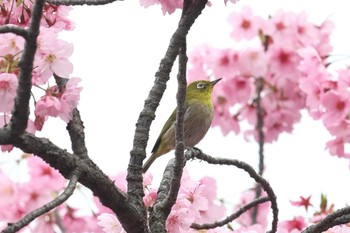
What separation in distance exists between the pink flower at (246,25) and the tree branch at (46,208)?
440 cm

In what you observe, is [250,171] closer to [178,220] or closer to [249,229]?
[178,220]

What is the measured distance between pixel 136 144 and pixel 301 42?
156 inches

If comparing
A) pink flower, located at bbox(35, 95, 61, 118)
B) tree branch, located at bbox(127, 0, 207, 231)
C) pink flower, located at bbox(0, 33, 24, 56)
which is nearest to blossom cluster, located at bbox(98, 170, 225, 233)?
tree branch, located at bbox(127, 0, 207, 231)

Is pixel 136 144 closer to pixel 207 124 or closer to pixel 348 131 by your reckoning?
pixel 348 131

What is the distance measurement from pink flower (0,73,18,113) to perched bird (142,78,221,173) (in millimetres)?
3058

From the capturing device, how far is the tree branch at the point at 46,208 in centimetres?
199

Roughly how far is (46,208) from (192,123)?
3.59m

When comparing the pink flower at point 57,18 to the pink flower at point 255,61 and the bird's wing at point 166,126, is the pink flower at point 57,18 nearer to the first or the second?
the bird's wing at point 166,126

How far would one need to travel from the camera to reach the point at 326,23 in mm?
6633

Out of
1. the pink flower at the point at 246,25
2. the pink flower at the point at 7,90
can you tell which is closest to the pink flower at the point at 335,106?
the pink flower at the point at 246,25

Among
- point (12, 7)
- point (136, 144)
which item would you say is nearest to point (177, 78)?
point (136, 144)

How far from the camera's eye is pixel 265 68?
6445 mm

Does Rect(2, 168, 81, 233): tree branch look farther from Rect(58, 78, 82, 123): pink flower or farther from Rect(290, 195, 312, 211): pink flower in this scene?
Rect(290, 195, 312, 211): pink flower

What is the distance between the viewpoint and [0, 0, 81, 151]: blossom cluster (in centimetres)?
244
